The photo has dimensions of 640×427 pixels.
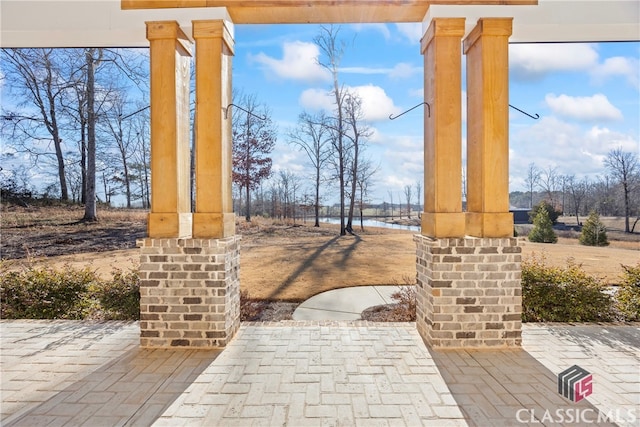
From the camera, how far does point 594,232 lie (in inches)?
372

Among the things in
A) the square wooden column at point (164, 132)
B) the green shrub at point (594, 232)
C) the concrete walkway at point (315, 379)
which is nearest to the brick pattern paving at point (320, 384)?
the concrete walkway at point (315, 379)

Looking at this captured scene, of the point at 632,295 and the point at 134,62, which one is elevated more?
the point at 134,62

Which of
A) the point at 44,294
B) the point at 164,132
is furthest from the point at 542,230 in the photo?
the point at 44,294

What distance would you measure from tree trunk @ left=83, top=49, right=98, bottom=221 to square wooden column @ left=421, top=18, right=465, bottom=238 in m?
5.54

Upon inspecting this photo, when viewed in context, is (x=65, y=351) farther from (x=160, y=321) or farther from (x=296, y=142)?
(x=296, y=142)

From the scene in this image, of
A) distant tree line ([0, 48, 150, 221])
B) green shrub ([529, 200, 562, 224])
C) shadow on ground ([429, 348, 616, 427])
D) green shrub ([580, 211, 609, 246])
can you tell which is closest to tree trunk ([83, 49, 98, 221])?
distant tree line ([0, 48, 150, 221])

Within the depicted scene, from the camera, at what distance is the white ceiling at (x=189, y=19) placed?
3197mm

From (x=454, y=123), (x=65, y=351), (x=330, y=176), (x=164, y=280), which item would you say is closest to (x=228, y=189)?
(x=164, y=280)

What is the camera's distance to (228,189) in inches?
138

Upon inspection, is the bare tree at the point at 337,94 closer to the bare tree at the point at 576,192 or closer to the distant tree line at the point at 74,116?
the distant tree line at the point at 74,116

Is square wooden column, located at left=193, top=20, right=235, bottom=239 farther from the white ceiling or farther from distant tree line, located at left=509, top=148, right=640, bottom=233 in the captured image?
distant tree line, located at left=509, top=148, right=640, bottom=233

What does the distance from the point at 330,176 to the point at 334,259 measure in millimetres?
2416

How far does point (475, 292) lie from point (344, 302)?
2.25m

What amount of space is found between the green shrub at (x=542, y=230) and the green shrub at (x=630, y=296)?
613 cm
